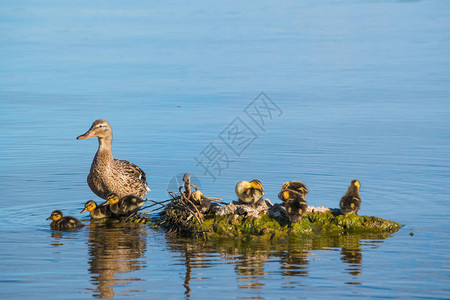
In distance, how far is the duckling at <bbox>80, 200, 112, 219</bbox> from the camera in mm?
9102

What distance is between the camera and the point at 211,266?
7.10 meters

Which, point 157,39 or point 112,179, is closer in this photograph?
point 112,179

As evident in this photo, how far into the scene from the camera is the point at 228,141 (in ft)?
42.1

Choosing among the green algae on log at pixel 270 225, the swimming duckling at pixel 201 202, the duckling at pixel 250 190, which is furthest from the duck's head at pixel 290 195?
the swimming duckling at pixel 201 202

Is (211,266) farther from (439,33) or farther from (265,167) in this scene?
(439,33)

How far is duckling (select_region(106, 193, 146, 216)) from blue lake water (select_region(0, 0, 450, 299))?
1.15 feet

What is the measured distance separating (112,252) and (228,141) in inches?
212

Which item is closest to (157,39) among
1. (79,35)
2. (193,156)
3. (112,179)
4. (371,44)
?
(79,35)

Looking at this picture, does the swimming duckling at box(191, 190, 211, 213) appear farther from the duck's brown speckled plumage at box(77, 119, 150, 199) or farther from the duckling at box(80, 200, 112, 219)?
the duck's brown speckled plumage at box(77, 119, 150, 199)

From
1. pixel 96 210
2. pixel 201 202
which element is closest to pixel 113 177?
pixel 96 210

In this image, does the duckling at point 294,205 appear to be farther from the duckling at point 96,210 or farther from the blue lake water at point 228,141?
the duckling at point 96,210

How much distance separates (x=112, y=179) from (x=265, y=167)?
2.33 m

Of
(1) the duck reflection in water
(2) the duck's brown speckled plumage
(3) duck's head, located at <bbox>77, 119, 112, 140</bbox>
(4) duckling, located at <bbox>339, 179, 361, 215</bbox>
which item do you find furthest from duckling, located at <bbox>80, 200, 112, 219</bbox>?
(4) duckling, located at <bbox>339, 179, 361, 215</bbox>

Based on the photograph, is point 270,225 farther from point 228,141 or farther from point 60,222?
point 228,141
